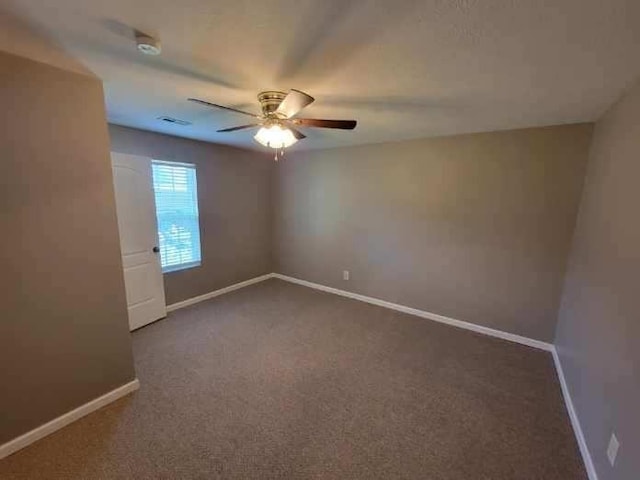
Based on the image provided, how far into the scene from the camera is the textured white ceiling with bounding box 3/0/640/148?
1.07 m

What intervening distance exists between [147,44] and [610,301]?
277 cm

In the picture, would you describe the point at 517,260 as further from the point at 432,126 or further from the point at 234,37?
the point at 234,37

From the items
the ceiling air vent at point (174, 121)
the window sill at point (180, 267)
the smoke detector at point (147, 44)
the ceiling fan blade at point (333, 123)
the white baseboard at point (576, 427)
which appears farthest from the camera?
the window sill at point (180, 267)

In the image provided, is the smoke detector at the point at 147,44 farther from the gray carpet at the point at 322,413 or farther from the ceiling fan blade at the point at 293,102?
the gray carpet at the point at 322,413

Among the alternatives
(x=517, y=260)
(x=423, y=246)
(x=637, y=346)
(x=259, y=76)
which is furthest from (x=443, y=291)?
(x=259, y=76)

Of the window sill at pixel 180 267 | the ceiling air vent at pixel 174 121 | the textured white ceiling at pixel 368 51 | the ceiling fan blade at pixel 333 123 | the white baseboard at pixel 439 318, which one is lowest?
the white baseboard at pixel 439 318

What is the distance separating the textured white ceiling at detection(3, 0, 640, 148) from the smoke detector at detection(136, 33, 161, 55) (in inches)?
1.7

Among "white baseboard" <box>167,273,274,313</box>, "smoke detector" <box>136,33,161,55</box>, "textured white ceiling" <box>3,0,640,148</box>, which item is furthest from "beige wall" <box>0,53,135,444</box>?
"white baseboard" <box>167,273,274,313</box>

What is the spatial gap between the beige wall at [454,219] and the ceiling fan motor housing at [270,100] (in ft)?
6.69

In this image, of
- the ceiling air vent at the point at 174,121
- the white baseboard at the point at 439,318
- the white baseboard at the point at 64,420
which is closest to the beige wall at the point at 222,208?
the ceiling air vent at the point at 174,121

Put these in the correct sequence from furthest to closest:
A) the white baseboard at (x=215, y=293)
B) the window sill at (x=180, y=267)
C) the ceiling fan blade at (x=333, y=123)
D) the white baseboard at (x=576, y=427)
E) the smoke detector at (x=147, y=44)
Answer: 1. the white baseboard at (x=215, y=293)
2. the window sill at (x=180, y=267)
3. the ceiling fan blade at (x=333, y=123)
4. the white baseboard at (x=576, y=427)
5. the smoke detector at (x=147, y=44)

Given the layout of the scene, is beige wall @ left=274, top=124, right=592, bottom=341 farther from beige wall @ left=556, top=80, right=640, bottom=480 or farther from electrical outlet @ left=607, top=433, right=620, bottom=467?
electrical outlet @ left=607, top=433, right=620, bottom=467

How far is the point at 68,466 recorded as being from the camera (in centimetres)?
161

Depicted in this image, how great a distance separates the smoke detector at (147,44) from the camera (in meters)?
1.27
